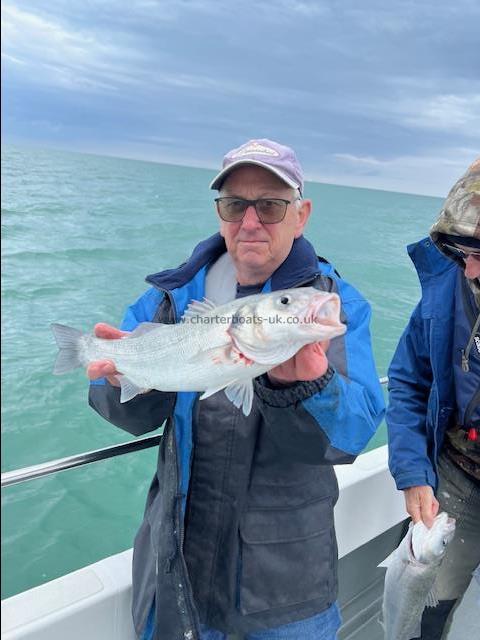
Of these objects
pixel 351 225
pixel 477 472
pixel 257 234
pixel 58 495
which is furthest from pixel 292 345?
pixel 351 225

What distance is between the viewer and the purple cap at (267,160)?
6.58 ft

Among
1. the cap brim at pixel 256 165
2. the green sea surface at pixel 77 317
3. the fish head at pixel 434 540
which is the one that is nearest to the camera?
the cap brim at pixel 256 165

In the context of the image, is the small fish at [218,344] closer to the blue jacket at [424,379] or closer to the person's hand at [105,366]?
the person's hand at [105,366]

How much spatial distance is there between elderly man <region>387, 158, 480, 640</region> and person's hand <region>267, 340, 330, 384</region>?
3.58 feet

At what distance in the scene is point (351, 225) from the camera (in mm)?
39625

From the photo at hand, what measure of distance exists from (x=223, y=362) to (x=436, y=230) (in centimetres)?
135

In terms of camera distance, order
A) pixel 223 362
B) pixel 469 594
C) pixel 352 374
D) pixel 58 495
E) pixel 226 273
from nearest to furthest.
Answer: pixel 223 362, pixel 352 374, pixel 226 273, pixel 469 594, pixel 58 495

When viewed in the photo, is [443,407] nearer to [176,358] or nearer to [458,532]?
[458,532]

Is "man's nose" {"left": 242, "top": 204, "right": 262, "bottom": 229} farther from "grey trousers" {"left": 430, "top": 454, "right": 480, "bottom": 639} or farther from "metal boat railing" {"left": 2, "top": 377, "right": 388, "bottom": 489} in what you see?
"grey trousers" {"left": 430, "top": 454, "right": 480, "bottom": 639}

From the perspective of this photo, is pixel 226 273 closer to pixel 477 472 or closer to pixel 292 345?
pixel 292 345

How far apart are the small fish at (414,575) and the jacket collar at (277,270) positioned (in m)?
1.42

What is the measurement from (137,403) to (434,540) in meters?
1.58

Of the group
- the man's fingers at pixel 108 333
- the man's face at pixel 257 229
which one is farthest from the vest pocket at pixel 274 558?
the man's face at pixel 257 229

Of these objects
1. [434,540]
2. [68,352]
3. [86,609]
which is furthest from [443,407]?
[86,609]
